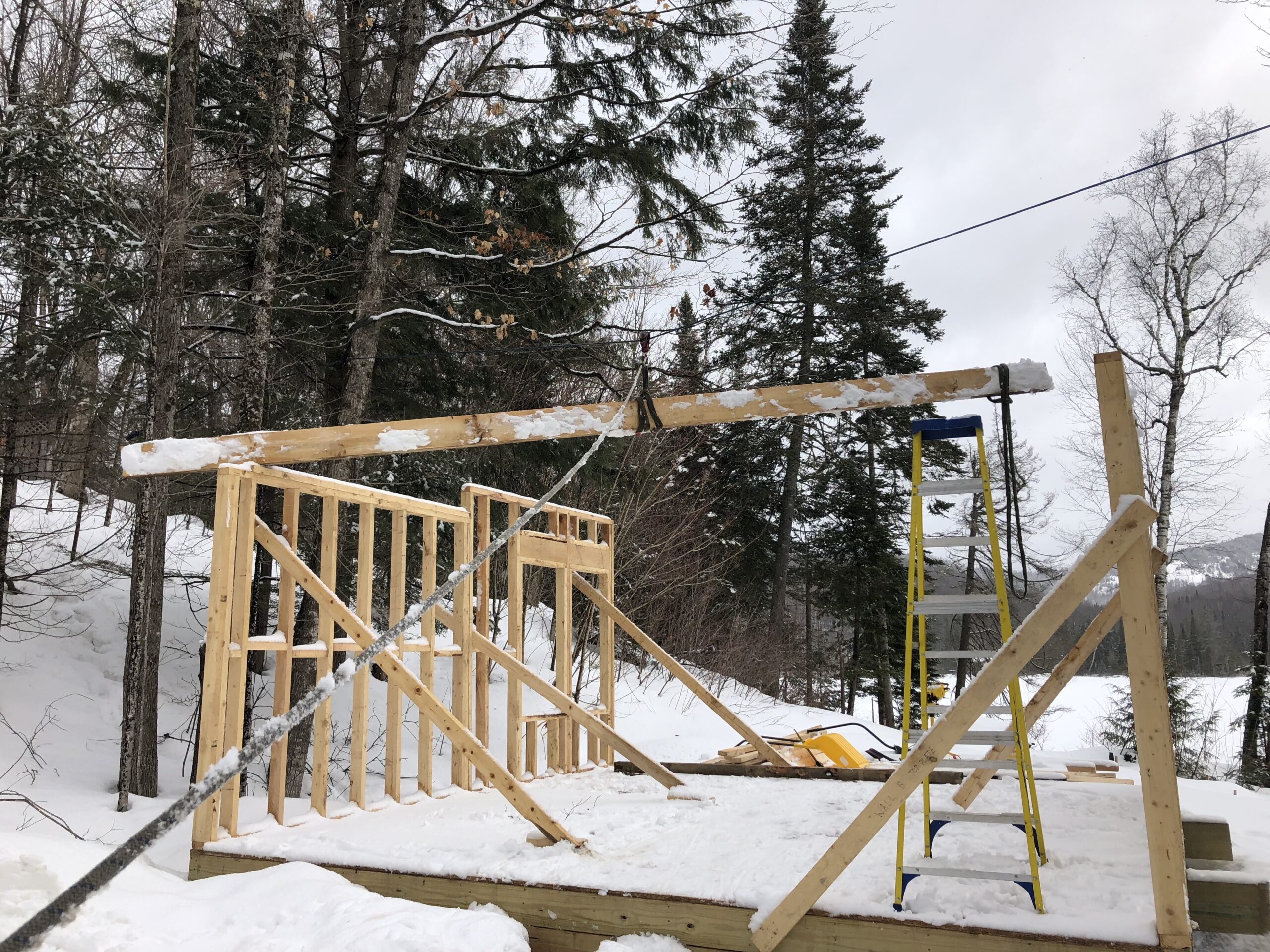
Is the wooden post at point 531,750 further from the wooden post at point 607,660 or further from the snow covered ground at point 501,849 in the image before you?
the wooden post at point 607,660

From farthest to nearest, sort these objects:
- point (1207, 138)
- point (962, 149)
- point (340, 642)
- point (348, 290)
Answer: point (1207, 138) < point (962, 149) < point (348, 290) < point (340, 642)

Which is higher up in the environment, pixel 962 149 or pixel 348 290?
pixel 962 149

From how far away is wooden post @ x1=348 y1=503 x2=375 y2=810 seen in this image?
5.25m

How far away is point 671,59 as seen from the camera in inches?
365

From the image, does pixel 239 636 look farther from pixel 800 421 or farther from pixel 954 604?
pixel 800 421

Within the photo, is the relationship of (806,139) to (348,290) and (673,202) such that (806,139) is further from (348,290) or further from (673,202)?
(348,290)

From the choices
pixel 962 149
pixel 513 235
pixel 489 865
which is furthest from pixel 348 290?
pixel 962 149

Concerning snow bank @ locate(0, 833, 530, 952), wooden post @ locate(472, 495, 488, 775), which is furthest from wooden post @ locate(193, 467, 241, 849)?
wooden post @ locate(472, 495, 488, 775)

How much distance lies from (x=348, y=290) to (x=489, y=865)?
7013 mm

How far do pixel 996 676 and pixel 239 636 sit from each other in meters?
3.86

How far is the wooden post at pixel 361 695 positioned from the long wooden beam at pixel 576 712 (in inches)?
31.9

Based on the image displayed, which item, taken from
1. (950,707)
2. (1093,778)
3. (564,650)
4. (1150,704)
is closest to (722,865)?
(950,707)

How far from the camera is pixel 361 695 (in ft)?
17.3

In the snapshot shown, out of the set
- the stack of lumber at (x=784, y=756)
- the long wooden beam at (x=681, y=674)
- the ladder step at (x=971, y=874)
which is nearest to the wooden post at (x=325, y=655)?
the long wooden beam at (x=681, y=674)
